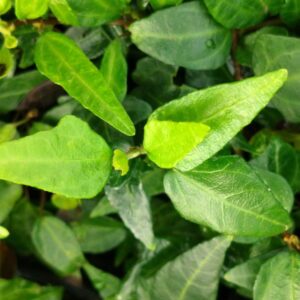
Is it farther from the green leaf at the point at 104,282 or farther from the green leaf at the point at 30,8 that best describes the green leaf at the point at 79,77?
the green leaf at the point at 104,282

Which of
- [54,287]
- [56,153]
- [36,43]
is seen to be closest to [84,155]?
[56,153]

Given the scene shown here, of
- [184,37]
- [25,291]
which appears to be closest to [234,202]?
[184,37]

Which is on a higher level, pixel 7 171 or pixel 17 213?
pixel 7 171

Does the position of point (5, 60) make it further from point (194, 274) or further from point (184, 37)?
point (194, 274)

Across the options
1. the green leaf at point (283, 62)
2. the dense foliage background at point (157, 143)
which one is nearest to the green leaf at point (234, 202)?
the dense foliage background at point (157, 143)

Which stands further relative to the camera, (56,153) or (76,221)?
(76,221)

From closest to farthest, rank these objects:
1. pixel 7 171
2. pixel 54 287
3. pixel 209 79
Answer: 1. pixel 7 171
2. pixel 209 79
3. pixel 54 287

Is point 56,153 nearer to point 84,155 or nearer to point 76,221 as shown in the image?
point 84,155

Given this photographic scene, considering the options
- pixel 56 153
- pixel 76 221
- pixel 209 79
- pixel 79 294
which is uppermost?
pixel 56 153
